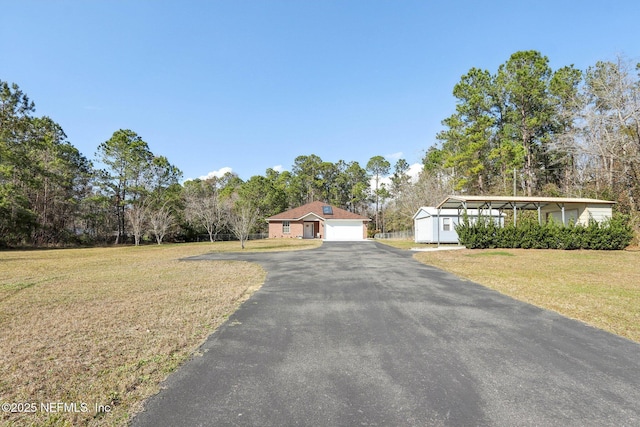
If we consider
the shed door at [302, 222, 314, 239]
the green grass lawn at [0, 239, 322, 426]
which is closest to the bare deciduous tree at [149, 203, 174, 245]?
the shed door at [302, 222, 314, 239]

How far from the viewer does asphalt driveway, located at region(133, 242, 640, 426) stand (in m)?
2.49

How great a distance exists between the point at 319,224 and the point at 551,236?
81.9ft

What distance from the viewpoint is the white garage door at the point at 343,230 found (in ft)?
116

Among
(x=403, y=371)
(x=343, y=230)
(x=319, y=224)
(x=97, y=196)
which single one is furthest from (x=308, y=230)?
(x=403, y=371)

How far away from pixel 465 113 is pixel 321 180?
29.8 meters

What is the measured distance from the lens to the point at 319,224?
3816 centimetres

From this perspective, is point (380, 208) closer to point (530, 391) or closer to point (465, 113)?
point (465, 113)

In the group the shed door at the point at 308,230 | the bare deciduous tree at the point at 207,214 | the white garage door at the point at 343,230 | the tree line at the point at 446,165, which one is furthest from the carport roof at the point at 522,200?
the bare deciduous tree at the point at 207,214

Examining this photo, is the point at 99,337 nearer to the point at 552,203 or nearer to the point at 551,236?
the point at 551,236

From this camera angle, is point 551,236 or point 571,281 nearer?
point 571,281

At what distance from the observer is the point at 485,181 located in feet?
110

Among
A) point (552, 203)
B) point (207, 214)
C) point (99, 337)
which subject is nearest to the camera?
point (99, 337)

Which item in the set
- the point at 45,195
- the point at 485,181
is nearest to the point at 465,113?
the point at 485,181

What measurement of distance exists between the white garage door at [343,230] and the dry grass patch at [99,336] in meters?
26.6
